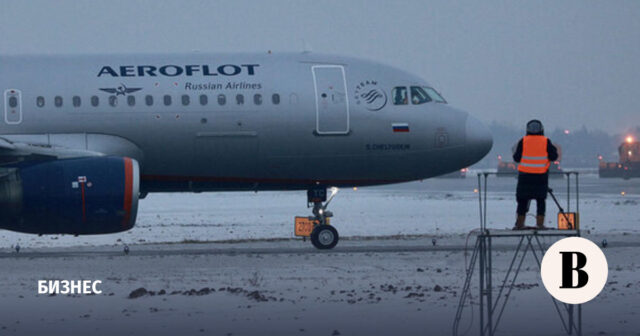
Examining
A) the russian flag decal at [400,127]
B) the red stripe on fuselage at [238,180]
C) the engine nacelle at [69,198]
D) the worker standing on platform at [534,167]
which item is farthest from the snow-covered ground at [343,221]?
the worker standing on platform at [534,167]

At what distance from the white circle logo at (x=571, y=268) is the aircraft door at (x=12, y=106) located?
1673cm

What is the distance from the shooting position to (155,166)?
26.6 meters

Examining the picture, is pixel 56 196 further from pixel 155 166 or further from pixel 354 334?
pixel 155 166

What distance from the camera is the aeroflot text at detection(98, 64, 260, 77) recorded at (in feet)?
87.4

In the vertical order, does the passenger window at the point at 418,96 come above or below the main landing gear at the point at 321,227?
above

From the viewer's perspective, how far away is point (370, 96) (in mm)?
27094

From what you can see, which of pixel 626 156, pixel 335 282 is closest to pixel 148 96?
pixel 335 282

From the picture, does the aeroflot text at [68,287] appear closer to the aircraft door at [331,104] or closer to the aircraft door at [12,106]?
the aircraft door at [12,106]

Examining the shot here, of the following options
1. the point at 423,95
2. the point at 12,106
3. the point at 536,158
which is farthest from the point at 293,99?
the point at 536,158

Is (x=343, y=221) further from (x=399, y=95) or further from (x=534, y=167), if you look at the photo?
(x=534, y=167)

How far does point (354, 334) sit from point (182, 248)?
1446cm

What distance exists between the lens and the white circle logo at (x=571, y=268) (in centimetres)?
1282

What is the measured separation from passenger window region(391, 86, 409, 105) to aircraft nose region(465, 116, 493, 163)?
174cm

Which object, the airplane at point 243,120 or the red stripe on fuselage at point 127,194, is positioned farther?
the airplane at point 243,120
